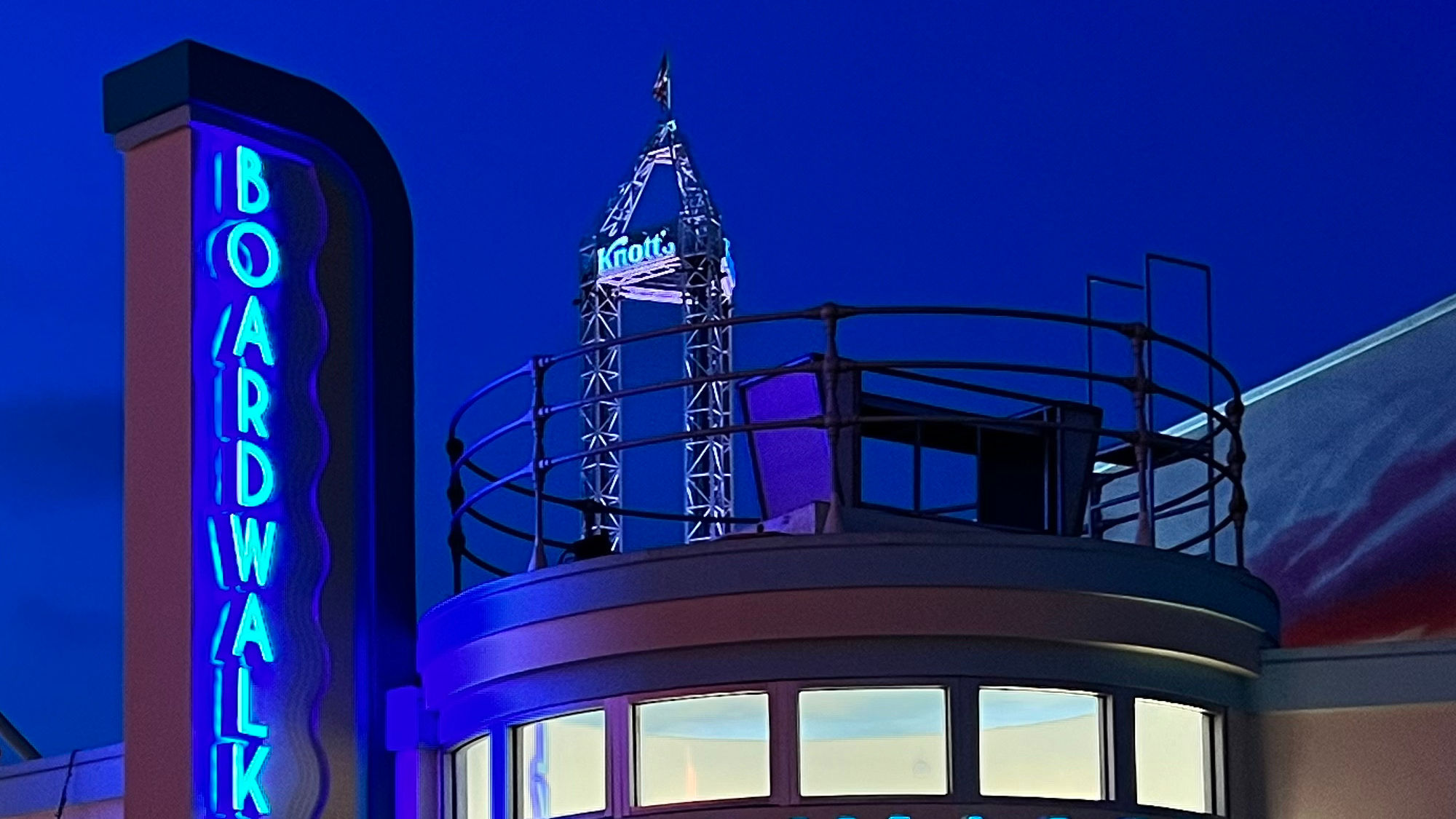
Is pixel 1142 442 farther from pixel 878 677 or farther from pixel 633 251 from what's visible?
pixel 633 251

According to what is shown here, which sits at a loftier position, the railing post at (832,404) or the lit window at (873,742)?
the railing post at (832,404)

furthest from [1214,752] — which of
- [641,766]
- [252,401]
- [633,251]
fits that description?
[633,251]


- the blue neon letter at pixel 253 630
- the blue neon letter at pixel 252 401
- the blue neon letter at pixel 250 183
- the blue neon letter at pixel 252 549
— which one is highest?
the blue neon letter at pixel 250 183

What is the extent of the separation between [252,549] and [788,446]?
11.9ft

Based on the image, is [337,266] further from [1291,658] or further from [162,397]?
[1291,658]

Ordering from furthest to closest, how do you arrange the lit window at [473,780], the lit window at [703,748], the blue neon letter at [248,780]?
the lit window at [473,780] < the blue neon letter at [248,780] < the lit window at [703,748]

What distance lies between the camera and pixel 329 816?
18.7 metres

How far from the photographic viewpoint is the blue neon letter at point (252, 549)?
60.7 ft

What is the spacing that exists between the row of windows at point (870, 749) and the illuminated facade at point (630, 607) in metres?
0.02

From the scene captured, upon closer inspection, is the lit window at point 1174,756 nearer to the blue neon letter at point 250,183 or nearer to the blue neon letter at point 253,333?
the blue neon letter at point 253,333

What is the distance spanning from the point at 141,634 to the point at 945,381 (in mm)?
5588

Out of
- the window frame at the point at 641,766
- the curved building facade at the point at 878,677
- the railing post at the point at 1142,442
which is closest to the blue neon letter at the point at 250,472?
the curved building facade at the point at 878,677

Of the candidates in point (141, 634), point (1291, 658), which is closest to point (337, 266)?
point (141, 634)

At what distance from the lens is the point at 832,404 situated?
16.9 meters
